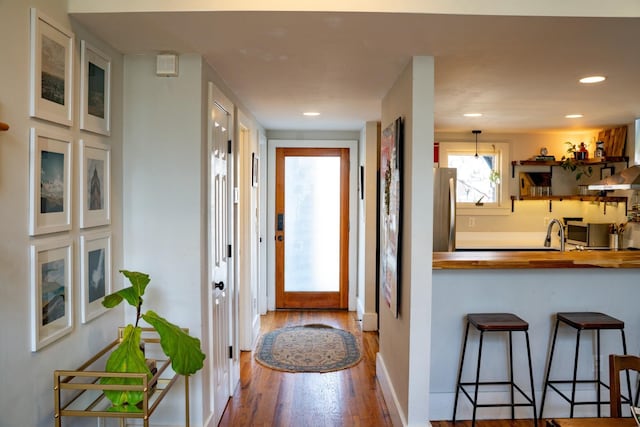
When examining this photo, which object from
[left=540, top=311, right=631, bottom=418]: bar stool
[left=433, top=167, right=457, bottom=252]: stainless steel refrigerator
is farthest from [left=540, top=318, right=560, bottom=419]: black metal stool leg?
[left=433, top=167, right=457, bottom=252]: stainless steel refrigerator

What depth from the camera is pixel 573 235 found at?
18.3 ft

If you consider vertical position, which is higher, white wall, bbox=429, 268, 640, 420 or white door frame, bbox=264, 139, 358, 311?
white door frame, bbox=264, 139, 358, 311

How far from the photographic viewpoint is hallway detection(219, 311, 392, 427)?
305cm

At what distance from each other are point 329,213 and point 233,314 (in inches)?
96.7

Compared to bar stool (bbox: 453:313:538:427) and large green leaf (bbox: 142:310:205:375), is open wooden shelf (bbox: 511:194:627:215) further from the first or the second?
large green leaf (bbox: 142:310:205:375)

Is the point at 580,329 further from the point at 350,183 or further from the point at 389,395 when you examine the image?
the point at 350,183

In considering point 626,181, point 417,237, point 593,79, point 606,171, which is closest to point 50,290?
point 417,237

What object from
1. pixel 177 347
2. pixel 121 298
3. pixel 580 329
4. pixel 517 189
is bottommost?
pixel 580 329

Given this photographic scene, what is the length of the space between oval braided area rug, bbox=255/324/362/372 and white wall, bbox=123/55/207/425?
163 centimetres

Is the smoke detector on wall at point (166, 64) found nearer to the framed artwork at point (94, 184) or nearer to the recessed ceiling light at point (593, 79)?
the framed artwork at point (94, 184)

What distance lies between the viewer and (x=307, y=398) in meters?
3.37

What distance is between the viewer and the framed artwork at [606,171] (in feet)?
17.9

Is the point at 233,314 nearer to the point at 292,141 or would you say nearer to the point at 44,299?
the point at 44,299

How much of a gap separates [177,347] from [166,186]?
0.96 meters
